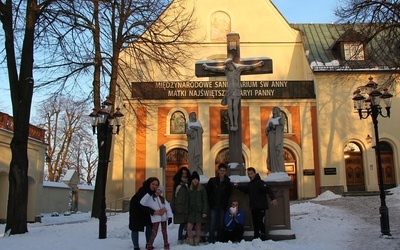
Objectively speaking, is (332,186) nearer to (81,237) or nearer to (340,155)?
(340,155)

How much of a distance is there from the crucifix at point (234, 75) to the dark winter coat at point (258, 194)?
1241 millimetres

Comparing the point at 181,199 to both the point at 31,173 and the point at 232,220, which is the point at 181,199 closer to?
the point at 232,220

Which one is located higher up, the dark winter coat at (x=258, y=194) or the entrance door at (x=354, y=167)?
the entrance door at (x=354, y=167)

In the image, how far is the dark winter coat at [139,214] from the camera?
324 inches

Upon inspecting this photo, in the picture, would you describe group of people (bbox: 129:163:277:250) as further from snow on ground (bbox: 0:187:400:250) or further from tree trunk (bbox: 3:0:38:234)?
tree trunk (bbox: 3:0:38:234)

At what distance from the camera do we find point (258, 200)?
9.19 meters

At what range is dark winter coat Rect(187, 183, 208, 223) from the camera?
29.2 ft

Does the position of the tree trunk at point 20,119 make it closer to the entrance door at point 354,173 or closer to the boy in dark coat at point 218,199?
the boy in dark coat at point 218,199

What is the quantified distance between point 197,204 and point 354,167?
62.8ft

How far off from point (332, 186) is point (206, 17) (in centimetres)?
1360

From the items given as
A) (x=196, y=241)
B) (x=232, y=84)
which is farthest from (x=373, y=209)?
(x=196, y=241)

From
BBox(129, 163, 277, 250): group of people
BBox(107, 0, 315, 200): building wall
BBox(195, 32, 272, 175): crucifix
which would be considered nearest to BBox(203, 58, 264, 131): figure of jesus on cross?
BBox(195, 32, 272, 175): crucifix

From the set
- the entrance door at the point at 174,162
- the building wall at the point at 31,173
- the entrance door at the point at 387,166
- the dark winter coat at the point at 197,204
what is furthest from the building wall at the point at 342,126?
the dark winter coat at the point at 197,204

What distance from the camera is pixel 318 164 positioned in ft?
83.3
